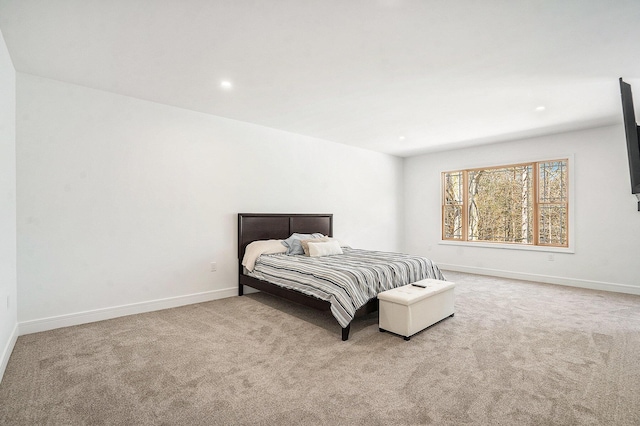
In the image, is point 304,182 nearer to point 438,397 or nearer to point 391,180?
point 391,180

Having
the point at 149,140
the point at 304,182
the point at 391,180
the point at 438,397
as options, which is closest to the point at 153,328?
the point at 149,140

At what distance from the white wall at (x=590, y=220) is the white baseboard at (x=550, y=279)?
12 millimetres

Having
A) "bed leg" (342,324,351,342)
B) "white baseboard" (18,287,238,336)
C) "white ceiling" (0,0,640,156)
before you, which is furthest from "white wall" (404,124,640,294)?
"white baseboard" (18,287,238,336)

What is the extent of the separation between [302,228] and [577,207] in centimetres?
461

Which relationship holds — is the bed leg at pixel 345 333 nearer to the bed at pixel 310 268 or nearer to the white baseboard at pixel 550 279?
the bed at pixel 310 268

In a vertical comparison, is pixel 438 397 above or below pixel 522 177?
below

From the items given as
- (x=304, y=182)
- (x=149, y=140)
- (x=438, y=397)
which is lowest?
(x=438, y=397)

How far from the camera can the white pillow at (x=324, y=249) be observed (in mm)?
4547

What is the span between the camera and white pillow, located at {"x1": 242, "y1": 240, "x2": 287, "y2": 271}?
4.48 metres

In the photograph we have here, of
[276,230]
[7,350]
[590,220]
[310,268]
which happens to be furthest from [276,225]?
[590,220]

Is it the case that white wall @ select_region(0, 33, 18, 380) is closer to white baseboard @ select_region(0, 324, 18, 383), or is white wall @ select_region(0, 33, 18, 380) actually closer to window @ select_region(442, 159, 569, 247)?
white baseboard @ select_region(0, 324, 18, 383)

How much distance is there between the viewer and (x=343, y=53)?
2818mm

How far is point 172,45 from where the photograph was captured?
8.84 feet

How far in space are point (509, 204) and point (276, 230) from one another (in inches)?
177
